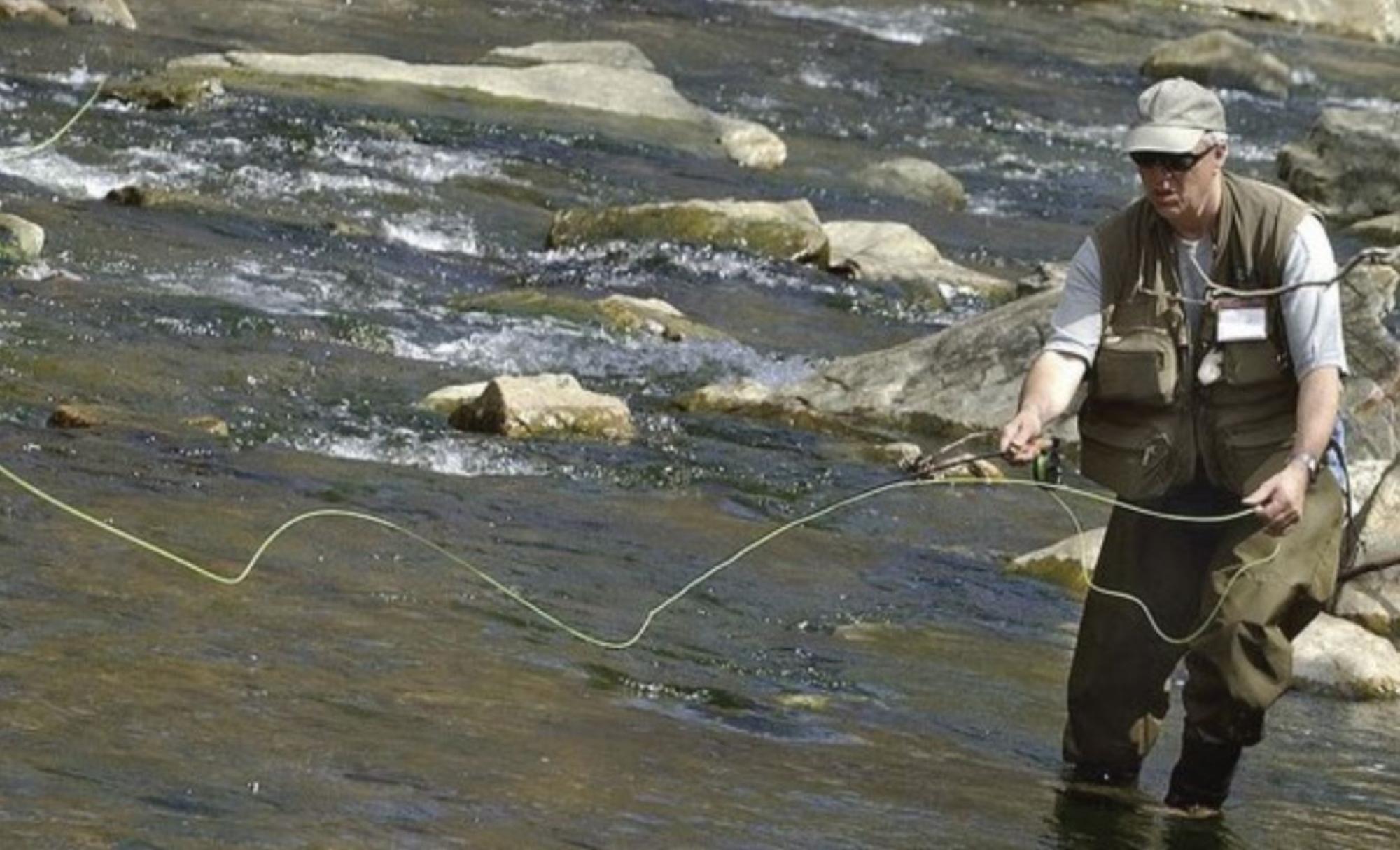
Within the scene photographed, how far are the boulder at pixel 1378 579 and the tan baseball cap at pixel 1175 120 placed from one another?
2.96m

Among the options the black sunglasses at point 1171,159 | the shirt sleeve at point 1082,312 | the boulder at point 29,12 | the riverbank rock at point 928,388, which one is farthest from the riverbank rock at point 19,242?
the boulder at point 29,12

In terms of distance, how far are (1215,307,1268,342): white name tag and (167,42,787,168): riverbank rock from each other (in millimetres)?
12462

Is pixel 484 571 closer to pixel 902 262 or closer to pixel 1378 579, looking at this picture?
pixel 1378 579

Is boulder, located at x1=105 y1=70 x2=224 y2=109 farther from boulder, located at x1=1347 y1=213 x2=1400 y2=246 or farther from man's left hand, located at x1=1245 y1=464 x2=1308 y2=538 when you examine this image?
man's left hand, located at x1=1245 y1=464 x2=1308 y2=538

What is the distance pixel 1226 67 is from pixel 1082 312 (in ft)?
64.9

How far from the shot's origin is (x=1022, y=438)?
5.66 metres

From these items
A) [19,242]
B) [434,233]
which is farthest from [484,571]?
[434,233]

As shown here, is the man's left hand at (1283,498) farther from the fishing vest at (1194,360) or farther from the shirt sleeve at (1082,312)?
the shirt sleeve at (1082,312)

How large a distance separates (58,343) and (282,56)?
8.37 m

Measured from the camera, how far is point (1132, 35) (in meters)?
28.5

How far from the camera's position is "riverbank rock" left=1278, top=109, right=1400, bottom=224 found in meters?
18.8

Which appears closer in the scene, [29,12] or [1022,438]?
[1022,438]

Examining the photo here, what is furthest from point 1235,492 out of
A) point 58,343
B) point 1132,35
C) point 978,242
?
point 1132,35

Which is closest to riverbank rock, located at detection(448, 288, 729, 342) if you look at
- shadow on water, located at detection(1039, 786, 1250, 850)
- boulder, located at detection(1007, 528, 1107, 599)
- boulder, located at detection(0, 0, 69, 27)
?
boulder, located at detection(1007, 528, 1107, 599)
